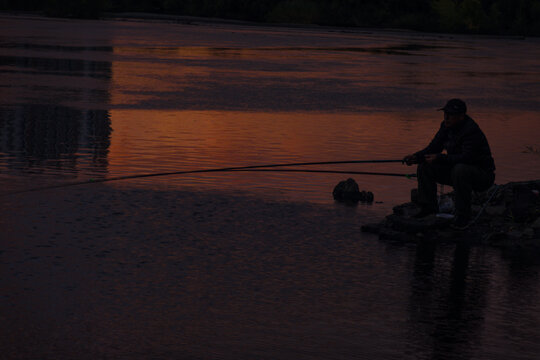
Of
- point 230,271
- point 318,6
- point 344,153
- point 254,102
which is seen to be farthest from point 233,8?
point 230,271

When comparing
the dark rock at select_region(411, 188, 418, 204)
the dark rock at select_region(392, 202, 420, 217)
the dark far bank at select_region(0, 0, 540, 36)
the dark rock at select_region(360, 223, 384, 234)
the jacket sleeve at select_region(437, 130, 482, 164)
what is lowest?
the dark rock at select_region(360, 223, 384, 234)

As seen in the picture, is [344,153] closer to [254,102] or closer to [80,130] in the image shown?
[80,130]

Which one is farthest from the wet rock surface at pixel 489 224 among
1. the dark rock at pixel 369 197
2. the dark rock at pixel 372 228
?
the dark rock at pixel 369 197

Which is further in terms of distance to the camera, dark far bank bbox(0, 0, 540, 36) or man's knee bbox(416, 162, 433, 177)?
dark far bank bbox(0, 0, 540, 36)

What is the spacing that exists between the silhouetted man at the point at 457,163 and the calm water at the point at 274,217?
640mm

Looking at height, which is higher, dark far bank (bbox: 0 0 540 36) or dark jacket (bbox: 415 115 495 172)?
dark far bank (bbox: 0 0 540 36)

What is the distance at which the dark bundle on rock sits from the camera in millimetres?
11844

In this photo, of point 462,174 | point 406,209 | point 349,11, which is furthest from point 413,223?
point 349,11

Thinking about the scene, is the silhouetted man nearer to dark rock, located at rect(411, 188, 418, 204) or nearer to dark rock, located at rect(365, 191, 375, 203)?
dark rock, located at rect(411, 188, 418, 204)

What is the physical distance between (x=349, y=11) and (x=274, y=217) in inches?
3726

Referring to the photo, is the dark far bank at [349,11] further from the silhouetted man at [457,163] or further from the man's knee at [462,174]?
the man's knee at [462,174]

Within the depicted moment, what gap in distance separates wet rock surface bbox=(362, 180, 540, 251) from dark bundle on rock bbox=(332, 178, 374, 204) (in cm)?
91

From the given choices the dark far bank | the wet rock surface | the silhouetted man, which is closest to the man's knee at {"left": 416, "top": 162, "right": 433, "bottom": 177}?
the silhouetted man

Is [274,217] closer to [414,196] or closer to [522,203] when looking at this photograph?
[414,196]
